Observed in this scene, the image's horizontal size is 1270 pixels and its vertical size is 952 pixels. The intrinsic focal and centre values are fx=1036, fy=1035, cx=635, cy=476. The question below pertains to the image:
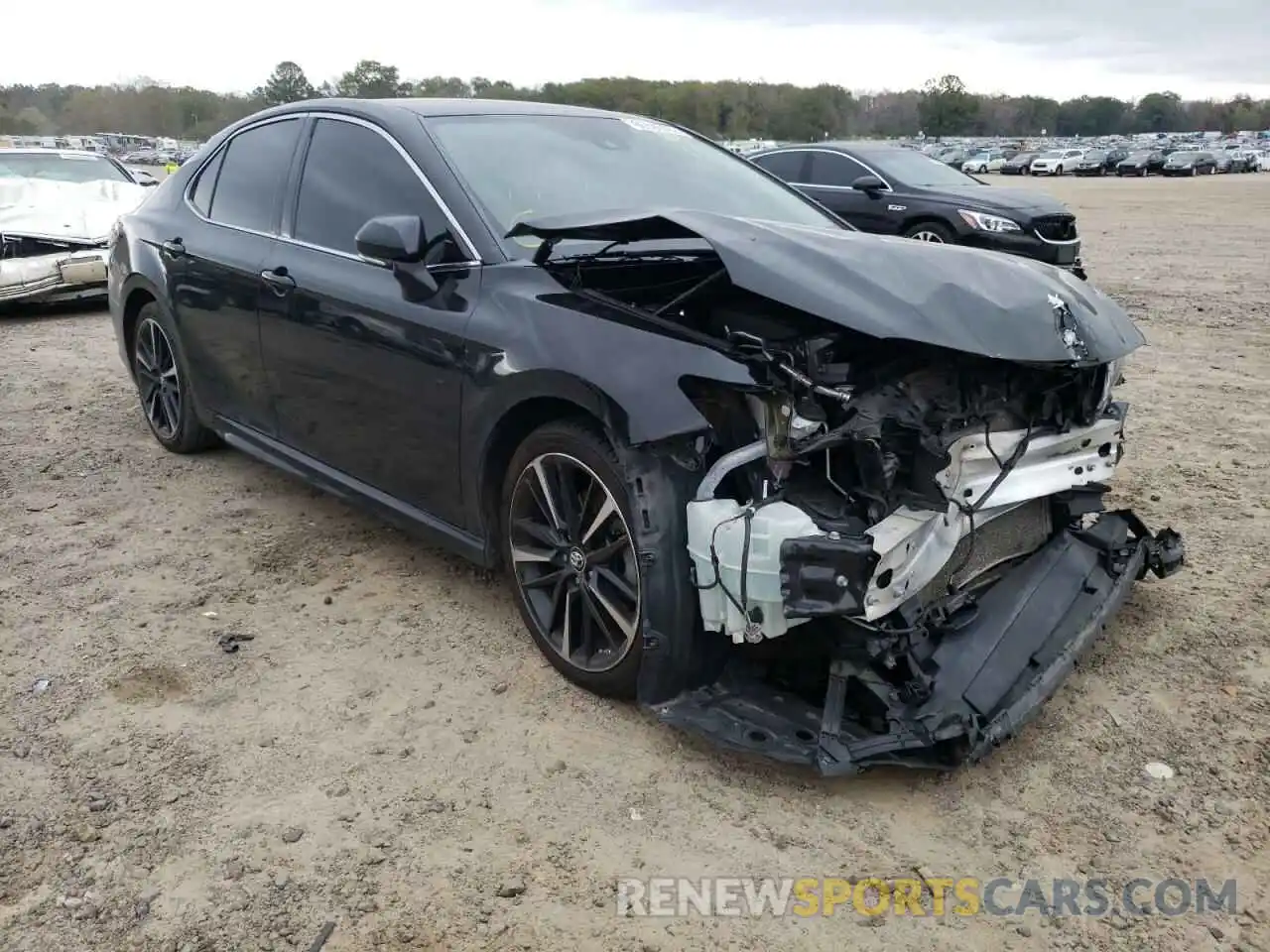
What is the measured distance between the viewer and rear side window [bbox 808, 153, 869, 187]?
1191 centimetres

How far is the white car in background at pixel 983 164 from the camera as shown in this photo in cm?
6224

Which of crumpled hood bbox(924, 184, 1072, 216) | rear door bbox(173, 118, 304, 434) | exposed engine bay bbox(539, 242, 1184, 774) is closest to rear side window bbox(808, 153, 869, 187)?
crumpled hood bbox(924, 184, 1072, 216)

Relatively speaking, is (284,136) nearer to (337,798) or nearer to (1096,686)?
(337,798)

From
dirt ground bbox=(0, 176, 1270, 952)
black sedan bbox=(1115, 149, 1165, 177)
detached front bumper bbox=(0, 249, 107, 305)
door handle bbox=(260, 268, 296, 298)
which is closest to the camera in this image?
dirt ground bbox=(0, 176, 1270, 952)

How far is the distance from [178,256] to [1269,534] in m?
4.87

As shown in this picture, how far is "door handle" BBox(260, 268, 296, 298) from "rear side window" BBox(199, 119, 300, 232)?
10.6 inches

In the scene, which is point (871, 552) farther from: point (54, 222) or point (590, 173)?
point (54, 222)

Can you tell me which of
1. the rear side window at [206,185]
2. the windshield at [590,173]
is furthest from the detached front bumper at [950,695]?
the rear side window at [206,185]

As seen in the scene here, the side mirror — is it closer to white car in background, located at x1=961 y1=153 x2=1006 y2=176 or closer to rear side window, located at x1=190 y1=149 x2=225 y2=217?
rear side window, located at x1=190 y1=149 x2=225 y2=217

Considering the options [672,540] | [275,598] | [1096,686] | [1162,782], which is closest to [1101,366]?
[1096,686]

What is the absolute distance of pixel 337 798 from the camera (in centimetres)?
271

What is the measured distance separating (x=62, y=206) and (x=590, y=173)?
8411 millimetres

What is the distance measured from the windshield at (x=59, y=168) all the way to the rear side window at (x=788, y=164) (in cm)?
717

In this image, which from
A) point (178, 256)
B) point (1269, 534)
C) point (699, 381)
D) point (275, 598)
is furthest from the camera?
point (178, 256)
